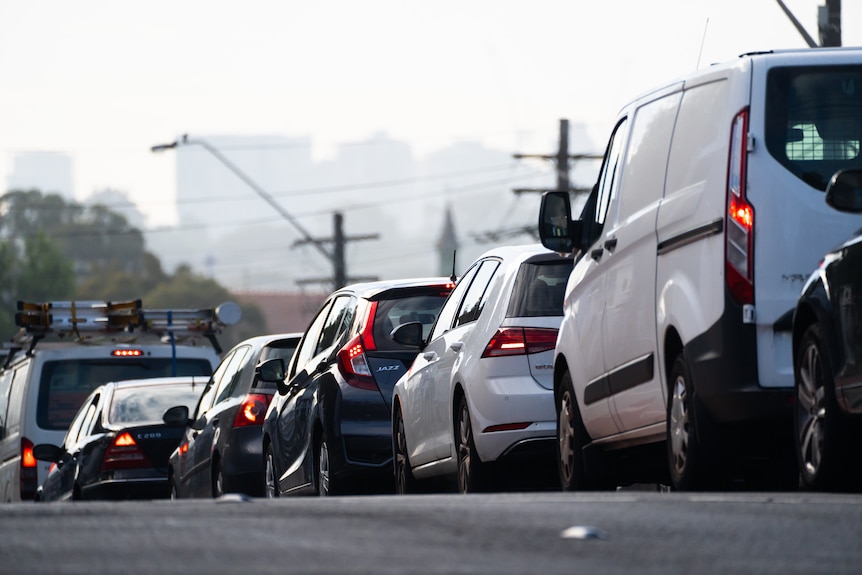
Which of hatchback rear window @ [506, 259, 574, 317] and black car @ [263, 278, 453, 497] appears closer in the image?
hatchback rear window @ [506, 259, 574, 317]

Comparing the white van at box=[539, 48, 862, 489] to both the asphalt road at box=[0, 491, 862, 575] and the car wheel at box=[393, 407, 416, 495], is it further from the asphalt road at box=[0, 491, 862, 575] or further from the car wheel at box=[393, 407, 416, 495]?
the car wheel at box=[393, 407, 416, 495]

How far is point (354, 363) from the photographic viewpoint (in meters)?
12.5

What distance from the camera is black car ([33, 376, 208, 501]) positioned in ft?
55.8

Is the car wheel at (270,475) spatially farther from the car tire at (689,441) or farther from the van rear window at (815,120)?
the van rear window at (815,120)

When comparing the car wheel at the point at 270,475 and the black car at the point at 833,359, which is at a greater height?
the black car at the point at 833,359

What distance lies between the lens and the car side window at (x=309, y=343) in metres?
13.8

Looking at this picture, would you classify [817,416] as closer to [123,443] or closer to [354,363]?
[354,363]

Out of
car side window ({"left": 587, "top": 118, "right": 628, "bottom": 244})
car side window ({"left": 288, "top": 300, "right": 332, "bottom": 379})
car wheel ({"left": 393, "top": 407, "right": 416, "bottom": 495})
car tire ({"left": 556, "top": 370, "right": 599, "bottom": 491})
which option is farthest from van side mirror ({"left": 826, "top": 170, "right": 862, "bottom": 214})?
car side window ({"left": 288, "top": 300, "right": 332, "bottom": 379})

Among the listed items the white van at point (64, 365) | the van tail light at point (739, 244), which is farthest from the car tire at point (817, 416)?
the white van at point (64, 365)

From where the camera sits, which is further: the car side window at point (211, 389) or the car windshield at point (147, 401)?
the car windshield at point (147, 401)

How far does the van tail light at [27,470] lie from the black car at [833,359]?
12325 mm

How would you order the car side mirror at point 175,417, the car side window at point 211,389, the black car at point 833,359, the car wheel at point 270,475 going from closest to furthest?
the black car at point 833,359
the car wheel at point 270,475
the car side window at point 211,389
the car side mirror at point 175,417

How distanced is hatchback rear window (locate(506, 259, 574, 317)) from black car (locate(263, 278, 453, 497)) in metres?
1.85

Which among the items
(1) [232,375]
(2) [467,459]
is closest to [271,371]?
(1) [232,375]
